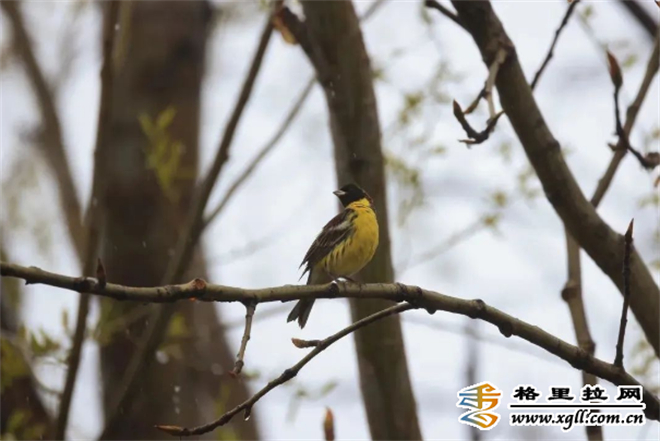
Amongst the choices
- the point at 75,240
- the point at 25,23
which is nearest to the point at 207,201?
the point at 75,240

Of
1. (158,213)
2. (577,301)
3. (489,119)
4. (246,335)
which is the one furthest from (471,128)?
(158,213)

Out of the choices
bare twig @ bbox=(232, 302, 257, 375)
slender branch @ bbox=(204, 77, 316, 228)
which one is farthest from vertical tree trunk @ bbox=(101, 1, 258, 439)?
bare twig @ bbox=(232, 302, 257, 375)

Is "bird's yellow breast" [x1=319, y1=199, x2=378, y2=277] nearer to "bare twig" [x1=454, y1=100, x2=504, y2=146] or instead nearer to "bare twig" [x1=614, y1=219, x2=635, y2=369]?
"bare twig" [x1=454, y1=100, x2=504, y2=146]

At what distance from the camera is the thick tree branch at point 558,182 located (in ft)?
12.0

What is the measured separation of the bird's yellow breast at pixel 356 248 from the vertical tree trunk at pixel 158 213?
0.87 meters

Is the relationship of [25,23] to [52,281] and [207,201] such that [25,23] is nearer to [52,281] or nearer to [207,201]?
[207,201]

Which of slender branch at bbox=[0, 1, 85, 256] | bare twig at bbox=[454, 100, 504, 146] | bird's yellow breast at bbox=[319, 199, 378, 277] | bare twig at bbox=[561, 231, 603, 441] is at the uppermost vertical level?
slender branch at bbox=[0, 1, 85, 256]

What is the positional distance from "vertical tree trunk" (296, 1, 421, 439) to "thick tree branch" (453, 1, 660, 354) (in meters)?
0.72

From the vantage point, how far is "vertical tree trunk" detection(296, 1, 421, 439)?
4188 millimetres

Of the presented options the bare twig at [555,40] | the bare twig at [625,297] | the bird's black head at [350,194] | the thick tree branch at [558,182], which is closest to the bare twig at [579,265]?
the thick tree branch at [558,182]

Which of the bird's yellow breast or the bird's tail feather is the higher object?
the bird's yellow breast

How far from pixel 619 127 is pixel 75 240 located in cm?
427

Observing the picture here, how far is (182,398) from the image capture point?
20.7 ft

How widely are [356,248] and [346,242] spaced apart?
62 millimetres
